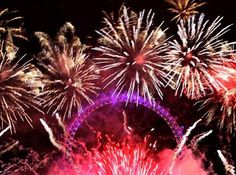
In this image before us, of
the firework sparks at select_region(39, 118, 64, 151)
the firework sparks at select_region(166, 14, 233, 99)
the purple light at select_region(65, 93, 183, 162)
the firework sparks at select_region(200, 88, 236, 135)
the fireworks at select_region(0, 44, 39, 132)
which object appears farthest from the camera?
the purple light at select_region(65, 93, 183, 162)

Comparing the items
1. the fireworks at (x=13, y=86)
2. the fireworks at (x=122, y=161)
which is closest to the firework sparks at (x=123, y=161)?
the fireworks at (x=122, y=161)

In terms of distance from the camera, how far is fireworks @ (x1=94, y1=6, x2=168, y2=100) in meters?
11.4

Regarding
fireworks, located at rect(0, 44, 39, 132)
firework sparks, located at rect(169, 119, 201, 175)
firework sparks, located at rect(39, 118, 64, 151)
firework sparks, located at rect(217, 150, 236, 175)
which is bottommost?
firework sparks, located at rect(217, 150, 236, 175)

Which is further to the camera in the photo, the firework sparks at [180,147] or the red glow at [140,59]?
the firework sparks at [180,147]

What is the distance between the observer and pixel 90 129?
1509 cm

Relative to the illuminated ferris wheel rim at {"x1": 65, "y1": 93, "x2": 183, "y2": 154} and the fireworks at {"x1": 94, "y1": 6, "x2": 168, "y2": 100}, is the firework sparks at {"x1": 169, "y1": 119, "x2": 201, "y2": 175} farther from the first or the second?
the fireworks at {"x1": 94, "y1": 6, "x2": 168, "y2": 100}

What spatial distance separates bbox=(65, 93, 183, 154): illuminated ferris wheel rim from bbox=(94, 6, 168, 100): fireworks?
107 cm

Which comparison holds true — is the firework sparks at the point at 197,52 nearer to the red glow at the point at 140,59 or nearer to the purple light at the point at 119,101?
the red glow at the point at 140,59

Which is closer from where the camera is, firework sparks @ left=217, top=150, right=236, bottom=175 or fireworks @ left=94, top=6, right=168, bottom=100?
fireworks @ left=94, top=6, right=168, bottom=100

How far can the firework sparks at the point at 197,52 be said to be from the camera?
11250mm

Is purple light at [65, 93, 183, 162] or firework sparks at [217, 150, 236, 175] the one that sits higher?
purple light at [65, 93, 183, 162]

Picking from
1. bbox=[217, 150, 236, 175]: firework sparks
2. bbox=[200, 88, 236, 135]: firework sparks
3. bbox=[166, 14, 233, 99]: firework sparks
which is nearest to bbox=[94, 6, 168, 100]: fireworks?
bbox=[166, 14, 233, 99]: firework sparks

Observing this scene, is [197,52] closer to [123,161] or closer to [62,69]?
[62,69]

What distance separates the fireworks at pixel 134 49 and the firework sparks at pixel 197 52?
0.36m
